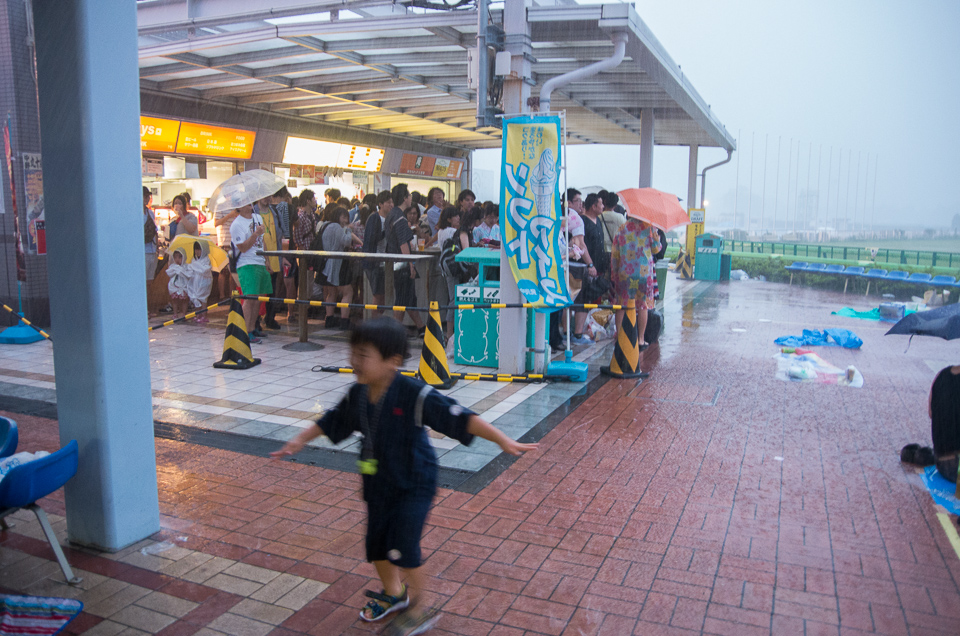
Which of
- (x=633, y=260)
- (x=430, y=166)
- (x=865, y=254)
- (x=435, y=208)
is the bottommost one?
(x=865, y=254)

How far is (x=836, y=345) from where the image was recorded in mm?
10484

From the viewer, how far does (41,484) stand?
11.4 ft

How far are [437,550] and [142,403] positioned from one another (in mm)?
1847

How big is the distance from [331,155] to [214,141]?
3.76 m

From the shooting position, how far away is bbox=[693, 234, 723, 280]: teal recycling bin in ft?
68.8

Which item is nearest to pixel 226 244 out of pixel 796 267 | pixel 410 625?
pixel 410 625

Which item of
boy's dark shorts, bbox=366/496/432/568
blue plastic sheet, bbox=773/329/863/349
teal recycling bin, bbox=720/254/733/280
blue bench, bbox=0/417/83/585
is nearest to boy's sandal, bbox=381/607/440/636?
boy's dark shorts, bbox=366/496/432/568

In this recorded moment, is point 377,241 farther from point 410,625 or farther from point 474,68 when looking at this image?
point 410,625

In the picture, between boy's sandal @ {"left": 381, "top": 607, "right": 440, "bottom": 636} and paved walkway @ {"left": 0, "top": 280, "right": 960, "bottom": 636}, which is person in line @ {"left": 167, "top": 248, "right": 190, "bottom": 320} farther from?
boy's sandal @ {"left": 381, "top": 607, "right": 440, "bottom": 636}

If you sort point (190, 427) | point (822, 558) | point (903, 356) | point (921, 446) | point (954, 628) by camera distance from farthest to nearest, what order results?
point (903, 356), point (190, 427), point (921, 446), point (822, 558), point (954, 628)

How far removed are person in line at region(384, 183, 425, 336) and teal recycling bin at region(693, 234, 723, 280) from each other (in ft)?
42.8

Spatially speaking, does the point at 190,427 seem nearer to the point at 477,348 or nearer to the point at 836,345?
the point at 477,348

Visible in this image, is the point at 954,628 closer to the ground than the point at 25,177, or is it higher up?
closer to the ground

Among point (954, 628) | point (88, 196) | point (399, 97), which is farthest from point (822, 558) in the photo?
point (399, 97)
